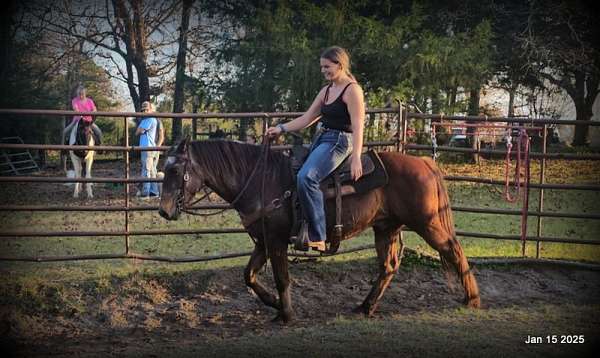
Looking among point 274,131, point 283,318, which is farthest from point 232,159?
point 283,318

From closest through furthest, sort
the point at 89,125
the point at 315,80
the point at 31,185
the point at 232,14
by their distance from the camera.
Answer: the point at 89,125, the point at 31,185, the point at 315,80, the point at 232,14

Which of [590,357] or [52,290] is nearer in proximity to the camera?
[590,357]

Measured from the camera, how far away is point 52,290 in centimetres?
624

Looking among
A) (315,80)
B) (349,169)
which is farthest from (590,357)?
(315,80)

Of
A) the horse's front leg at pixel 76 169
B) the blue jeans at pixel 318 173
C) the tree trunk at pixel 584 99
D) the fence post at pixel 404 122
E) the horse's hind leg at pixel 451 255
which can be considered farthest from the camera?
the tree trunk at pixel 584 99

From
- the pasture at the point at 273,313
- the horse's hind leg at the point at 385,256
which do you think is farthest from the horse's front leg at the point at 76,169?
the horse's hind leg at the point at 385,256

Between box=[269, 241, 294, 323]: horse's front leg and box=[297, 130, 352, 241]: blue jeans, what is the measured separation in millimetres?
353

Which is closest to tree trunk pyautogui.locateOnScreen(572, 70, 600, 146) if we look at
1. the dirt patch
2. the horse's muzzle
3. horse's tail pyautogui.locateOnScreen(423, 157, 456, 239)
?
the dirt patch

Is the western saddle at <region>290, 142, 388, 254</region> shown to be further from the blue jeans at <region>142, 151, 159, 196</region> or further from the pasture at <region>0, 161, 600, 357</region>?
the blue jeans at <region>142, 151, 159, 196</region>

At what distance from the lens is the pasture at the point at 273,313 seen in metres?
5.07

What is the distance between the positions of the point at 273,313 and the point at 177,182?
1.66m

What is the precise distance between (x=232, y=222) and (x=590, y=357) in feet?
19.9

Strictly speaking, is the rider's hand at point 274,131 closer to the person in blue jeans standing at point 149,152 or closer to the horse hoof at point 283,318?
the horse hoof at point 283,318

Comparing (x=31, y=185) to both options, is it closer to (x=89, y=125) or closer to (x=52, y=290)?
(x=89, y=125)
